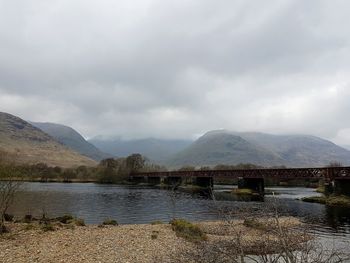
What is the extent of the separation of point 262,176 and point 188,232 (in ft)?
213

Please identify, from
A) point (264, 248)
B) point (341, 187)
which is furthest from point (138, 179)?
point (264, 248)

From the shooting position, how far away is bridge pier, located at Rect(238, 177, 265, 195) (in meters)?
95.7

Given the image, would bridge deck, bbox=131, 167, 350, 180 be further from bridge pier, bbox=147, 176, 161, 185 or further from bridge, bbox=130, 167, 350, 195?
bridge pier, bbox=147, 176, 161, 185

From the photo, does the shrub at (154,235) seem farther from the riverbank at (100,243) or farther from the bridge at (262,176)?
the bridge at (262,176)

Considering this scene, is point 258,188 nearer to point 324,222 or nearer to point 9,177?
point 324,222

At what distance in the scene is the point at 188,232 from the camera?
103ft

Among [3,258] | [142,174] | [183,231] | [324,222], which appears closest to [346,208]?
[324,222]

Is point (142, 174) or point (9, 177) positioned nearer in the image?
point (9, 177)

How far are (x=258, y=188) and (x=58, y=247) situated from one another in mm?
79078

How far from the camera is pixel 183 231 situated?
3167 centimetres

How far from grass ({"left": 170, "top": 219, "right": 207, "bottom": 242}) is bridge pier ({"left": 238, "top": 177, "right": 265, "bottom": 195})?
64524mm

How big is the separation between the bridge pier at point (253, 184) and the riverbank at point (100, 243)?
63085 mm

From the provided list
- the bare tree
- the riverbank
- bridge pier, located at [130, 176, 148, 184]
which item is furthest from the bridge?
the bare tree

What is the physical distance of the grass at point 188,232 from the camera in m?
29.0
